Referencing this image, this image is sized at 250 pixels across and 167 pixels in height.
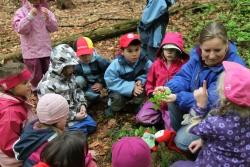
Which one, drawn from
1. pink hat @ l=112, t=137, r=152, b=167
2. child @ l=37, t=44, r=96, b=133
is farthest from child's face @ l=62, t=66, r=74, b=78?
pink hat @ l=112, t=137, r=152, b=167

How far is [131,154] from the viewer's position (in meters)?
2.59

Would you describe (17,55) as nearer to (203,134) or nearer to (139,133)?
(139,133)

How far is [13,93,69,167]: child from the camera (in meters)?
3.18

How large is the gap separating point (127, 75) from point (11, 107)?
5.68ft

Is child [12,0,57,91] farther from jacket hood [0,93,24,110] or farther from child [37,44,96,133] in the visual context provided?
jacket hood [0,93,24,110]

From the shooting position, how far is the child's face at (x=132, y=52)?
4777 mm

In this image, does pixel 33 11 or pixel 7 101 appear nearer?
pixel 7 101

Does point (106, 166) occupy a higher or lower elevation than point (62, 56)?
lower

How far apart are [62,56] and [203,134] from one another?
2.07 meters

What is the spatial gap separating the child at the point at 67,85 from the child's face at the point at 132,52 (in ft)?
2.06

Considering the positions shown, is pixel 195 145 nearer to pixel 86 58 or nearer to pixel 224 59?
pixel 224 59

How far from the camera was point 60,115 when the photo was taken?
130 inches

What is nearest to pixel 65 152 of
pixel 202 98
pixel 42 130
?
pixel 42 130

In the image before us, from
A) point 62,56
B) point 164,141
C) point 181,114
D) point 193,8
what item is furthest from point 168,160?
point 193,8
